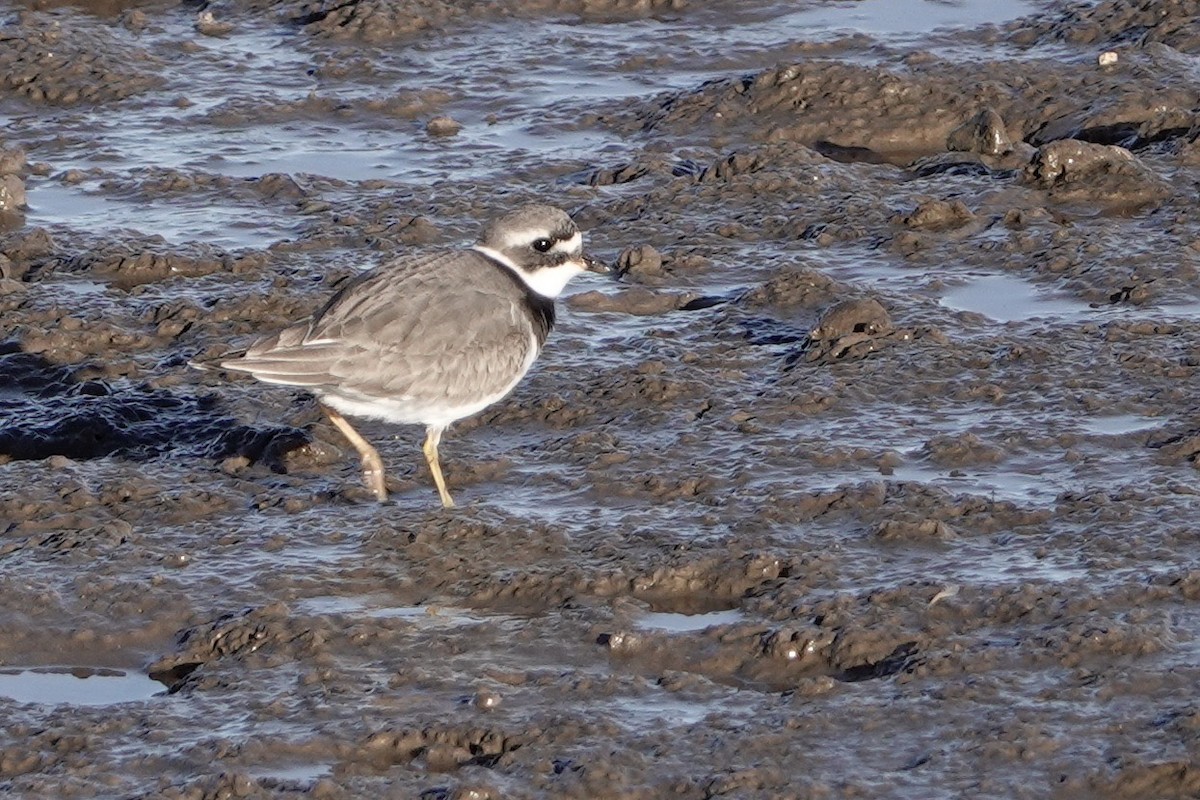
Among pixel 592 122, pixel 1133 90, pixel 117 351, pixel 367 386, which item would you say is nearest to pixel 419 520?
pixel 367 386

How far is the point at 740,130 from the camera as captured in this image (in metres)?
10.7

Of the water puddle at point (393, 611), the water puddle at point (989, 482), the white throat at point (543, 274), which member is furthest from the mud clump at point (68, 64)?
the water puddle at point (989, 482)

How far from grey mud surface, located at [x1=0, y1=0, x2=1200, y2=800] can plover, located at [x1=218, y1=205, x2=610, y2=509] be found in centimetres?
34

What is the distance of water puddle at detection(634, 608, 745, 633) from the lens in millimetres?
6316

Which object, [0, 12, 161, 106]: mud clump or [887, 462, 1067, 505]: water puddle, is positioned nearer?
[887, 462, 1067, 505]: water puddle

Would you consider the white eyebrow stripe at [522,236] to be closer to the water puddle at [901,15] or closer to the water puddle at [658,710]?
the water puddle at [658,710]

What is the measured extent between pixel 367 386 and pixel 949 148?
440 centimetres

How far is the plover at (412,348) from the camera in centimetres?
A: 719

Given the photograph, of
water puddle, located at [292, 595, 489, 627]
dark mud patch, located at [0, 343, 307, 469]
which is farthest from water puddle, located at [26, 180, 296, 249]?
water puddle, located at [292, 595, 489, 627]

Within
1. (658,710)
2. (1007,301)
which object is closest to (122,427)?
(658,710)

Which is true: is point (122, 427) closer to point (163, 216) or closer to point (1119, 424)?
point (163, 216)

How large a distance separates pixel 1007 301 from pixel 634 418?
6.51 ft

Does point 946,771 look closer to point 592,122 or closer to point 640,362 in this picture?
point 640,362

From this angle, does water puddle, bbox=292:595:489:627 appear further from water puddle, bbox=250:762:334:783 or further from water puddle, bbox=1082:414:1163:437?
water puddle, bbox=1082:414:1163:437
